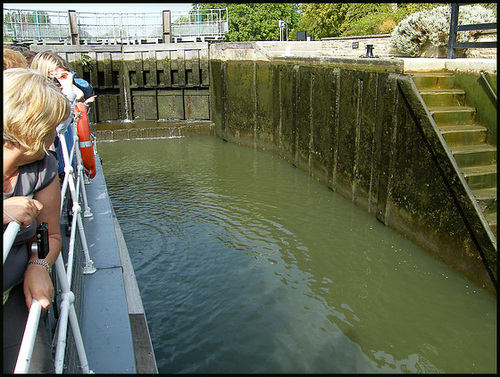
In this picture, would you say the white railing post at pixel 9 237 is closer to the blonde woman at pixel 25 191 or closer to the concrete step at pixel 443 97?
the blonde woman at pixel 25 191

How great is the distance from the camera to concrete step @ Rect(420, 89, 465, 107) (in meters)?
6.06

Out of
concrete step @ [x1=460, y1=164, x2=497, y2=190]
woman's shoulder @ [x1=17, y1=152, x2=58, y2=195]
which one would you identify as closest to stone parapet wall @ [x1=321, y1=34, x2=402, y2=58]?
concrete step @ [x1=460, y1=164, x2=497, y2=190]

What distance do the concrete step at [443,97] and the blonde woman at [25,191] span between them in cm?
521

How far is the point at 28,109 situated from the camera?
1.79 metres

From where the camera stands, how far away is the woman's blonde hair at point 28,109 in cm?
178

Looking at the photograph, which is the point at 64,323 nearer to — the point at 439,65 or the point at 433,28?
the point at 439,65

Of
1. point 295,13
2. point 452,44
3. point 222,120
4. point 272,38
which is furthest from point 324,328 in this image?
point 295,13

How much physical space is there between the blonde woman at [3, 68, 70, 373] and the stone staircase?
4390mm

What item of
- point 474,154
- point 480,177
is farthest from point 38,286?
point 474,154

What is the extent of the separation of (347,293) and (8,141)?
3.92 m

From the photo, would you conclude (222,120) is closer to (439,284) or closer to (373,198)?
(373,198)

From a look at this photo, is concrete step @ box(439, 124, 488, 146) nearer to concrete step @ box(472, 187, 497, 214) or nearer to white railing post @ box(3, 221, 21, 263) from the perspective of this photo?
concrete step @ box(472, 187, 497, 214)

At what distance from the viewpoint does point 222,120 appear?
1353cm

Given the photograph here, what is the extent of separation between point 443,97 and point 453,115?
34 centimetres
